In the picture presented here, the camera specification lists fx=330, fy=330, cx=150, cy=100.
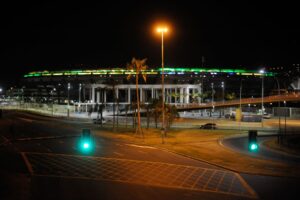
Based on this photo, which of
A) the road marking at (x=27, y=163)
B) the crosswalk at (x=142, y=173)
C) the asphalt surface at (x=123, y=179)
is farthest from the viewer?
the road marking at (x=27, y=163)

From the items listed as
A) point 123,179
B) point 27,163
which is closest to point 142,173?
point 123,179

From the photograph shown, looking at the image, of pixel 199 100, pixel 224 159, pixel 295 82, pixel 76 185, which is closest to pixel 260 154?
pixel 224 159

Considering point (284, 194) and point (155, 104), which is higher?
point (155, 104)

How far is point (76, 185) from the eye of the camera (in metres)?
18.5

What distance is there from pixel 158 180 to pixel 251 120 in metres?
67.9

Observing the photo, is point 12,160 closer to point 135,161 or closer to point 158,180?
point 135,161

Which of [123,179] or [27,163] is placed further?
[27,163]

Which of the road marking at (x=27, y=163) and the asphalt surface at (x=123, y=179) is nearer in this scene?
the asphalt surface at (x=123, y=179)

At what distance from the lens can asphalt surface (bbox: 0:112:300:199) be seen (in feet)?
54.9

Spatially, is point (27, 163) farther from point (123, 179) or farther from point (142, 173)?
point (142, 173)

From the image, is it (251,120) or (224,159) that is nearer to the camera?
(224,159)

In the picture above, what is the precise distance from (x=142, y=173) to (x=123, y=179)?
2023mm

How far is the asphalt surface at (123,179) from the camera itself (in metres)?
16.7

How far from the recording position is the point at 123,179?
20031 mm
